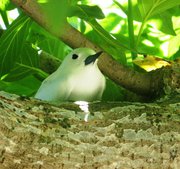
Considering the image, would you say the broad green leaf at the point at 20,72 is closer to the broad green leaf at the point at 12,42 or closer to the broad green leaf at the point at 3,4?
the broad green leaf at the point at 12,42

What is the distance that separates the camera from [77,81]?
1.16 m

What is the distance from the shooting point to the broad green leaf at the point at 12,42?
1255 millimetres

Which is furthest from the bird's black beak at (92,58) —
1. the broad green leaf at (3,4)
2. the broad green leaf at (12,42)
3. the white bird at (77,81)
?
the broad green leaf at (3,4)

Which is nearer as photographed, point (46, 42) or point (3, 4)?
point (3, 4)

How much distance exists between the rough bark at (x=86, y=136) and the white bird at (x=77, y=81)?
194mm

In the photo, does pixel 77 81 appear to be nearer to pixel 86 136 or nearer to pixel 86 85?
pixel 86 85

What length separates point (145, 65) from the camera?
120 cm

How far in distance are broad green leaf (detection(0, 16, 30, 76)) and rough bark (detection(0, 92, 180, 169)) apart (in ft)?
1.33

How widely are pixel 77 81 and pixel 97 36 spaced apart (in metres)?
0.26

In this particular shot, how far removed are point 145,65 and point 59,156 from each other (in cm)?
49

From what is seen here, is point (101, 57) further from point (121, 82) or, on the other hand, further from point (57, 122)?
point (57, 122)

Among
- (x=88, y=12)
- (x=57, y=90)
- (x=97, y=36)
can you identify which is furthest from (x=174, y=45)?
(x=57, y=90)

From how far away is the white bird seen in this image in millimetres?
1130

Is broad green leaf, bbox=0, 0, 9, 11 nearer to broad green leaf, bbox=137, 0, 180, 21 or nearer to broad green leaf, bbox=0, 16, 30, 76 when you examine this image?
broad green leaf, bbox=0, 16, 30, 76
